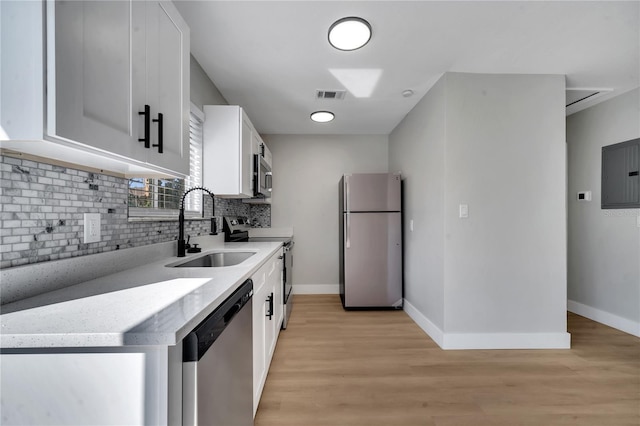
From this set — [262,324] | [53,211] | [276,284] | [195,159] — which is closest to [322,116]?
[195,159]

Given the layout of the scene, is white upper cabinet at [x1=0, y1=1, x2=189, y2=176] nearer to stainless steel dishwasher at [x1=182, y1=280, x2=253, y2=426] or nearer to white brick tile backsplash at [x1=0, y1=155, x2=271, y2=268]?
white brick tile backsplash at [x1=0, y1=155, x2=271, y2=268]

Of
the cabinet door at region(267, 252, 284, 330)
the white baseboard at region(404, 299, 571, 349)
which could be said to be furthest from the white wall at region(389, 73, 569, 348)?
the cabinet door at region(267, 252, 284, 330)

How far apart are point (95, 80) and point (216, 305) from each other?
0.75 meters

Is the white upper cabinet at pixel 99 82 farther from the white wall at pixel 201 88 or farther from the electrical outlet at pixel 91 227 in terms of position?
the white wall at pixel 201 88

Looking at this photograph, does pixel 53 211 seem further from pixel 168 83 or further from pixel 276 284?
pixel 276 284

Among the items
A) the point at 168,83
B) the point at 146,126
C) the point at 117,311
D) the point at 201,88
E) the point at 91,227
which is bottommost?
the point at 117,311

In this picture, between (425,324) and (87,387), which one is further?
(425,324)

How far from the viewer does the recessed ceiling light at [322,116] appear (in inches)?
136

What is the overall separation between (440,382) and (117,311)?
6.72 feet

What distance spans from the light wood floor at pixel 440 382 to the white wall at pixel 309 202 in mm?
1509

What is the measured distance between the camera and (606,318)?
9.86 feet

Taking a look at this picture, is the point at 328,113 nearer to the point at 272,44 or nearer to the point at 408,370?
the point at 272,44

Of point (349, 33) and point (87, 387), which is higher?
point (349, 33)

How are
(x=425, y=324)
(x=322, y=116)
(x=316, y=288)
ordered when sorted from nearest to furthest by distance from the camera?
1. (x=425, y=324)
2. (x=322, y=116)
3. (x=316, y=288)
